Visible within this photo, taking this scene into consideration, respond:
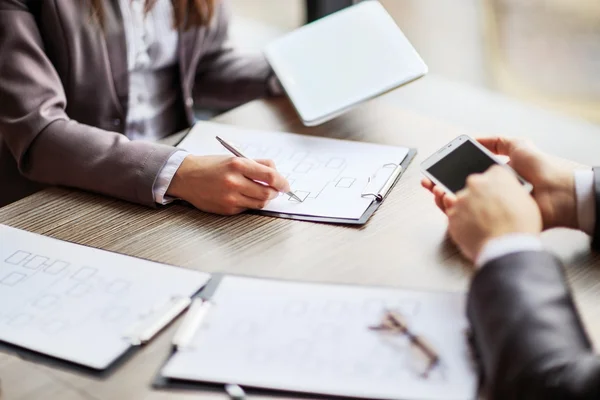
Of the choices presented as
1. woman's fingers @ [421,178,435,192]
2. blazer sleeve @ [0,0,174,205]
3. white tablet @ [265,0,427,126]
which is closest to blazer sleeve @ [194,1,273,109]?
white tablet @ [265,0,427,126]

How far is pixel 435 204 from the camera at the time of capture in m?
0.88

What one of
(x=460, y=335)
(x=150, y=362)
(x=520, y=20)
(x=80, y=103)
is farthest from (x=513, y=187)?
(x=520, y=20)

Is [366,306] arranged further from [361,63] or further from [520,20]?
[520,20]

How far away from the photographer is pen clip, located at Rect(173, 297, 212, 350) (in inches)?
26.2

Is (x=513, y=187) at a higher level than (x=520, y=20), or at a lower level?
higher

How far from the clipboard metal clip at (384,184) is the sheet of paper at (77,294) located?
25 centimetres

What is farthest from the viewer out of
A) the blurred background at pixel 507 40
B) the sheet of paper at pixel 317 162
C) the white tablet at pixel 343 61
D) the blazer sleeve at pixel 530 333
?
the blurred background at pixel 507 40

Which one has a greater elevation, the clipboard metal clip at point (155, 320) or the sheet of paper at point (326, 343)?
the clipboard metal clip at point (155, 320)

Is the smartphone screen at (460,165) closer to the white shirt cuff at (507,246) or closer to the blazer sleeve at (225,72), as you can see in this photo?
the white shirt cuff at (507,246)

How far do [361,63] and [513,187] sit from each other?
43 centimetres

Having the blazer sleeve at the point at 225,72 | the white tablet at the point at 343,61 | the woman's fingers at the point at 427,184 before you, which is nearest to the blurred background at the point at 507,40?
the blazer sleeve at the point at 225,72

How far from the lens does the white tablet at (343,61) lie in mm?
1050

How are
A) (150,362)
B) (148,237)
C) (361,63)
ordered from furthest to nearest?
(361,63), (148,237), (150,362)

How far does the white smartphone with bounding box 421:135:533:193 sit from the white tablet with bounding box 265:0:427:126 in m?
0.23
